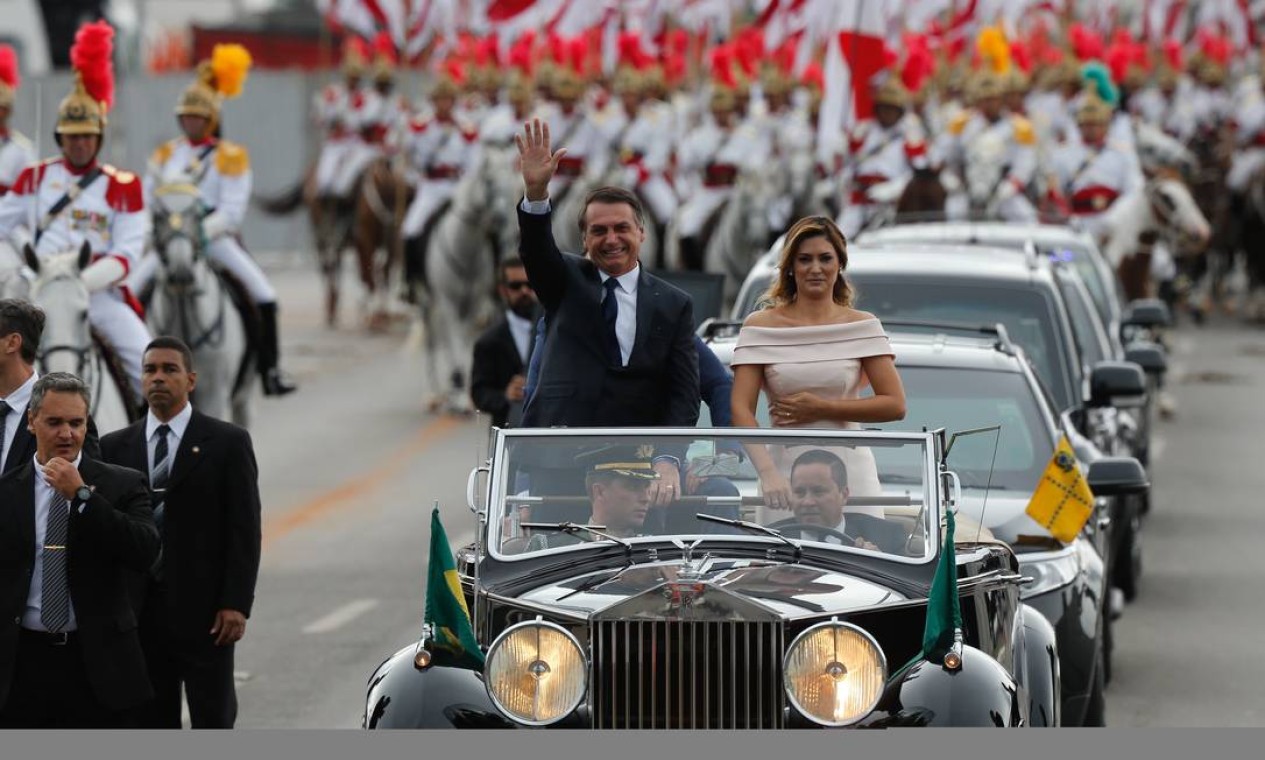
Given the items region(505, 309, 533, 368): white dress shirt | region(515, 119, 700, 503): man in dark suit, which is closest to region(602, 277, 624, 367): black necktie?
region(515, 119, 700, 503): man in dark suit

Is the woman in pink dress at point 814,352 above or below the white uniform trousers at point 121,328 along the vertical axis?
above

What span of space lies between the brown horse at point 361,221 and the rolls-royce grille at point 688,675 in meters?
25.8

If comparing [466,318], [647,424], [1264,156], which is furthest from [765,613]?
[1264,156]

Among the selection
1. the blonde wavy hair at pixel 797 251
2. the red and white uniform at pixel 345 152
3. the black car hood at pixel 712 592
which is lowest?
the red and white uniform at pixel 345 152

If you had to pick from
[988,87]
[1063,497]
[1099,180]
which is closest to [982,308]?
[1063,497]

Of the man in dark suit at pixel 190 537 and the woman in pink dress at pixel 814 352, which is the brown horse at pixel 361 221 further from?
the woman in pink dress at pixel 814 352

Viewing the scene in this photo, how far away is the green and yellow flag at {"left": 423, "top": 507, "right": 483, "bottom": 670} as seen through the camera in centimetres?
770

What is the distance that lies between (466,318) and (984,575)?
679 inches

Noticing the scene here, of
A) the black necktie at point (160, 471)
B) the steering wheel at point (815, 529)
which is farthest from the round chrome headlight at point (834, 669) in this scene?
the black necktie at point (160, 471)

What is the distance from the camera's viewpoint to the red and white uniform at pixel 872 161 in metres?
25.4

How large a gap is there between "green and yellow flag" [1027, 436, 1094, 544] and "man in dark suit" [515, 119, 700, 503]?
157 cm

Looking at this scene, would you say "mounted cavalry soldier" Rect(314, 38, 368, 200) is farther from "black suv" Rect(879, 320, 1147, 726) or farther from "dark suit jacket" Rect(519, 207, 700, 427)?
"dark suit jacket" Rect(519, 207, 700, 427)

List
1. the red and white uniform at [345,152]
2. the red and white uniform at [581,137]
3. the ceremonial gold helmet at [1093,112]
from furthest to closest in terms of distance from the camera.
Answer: the red and white uniform at [345,152]
the red and white uniform at [581,137]
the ceremonial gold helmet at [1093,112]

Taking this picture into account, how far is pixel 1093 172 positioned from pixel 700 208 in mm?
4201
